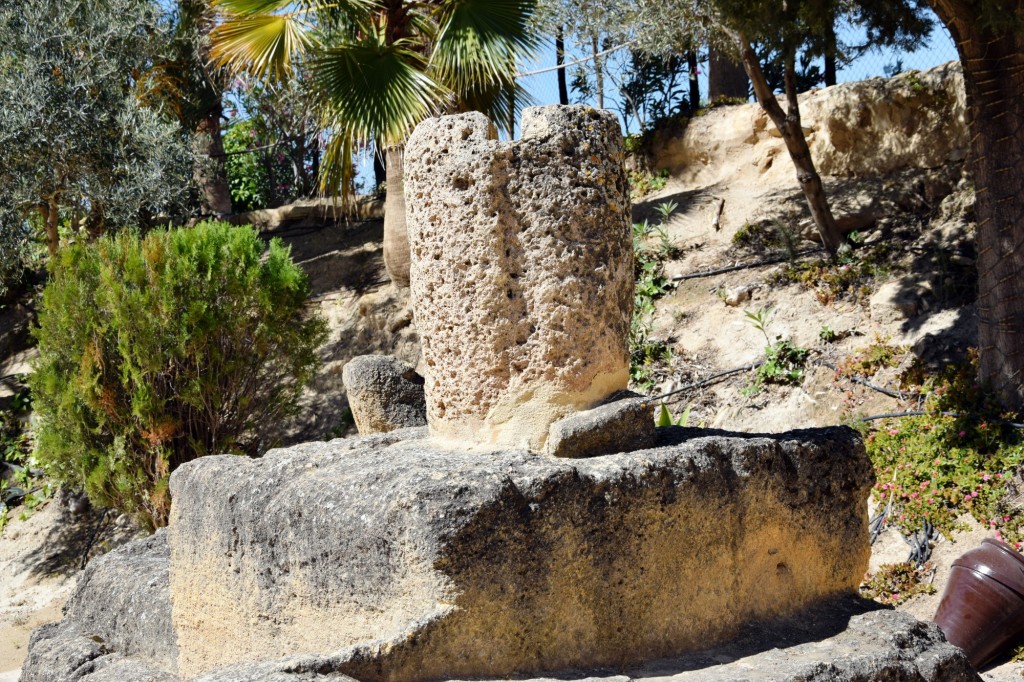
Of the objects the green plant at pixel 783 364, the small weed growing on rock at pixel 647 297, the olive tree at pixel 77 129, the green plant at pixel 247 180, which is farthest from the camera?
the green plant at pixel 247 180

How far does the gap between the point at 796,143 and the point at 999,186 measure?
2.39 meters

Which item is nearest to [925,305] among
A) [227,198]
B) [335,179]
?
[335,179]

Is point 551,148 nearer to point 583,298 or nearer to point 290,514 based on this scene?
point 583,298

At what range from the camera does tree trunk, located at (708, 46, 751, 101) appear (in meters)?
12.5

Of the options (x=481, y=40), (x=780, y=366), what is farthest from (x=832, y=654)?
(x=481, y=40)

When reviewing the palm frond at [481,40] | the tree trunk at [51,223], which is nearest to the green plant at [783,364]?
the palm frond at [481,40]

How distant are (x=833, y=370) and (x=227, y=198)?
34.5 feet

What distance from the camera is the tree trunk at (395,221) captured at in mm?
11008

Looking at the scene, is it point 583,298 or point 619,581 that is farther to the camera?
point 583,298

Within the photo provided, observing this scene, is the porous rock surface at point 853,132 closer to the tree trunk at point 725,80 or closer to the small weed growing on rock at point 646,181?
the small weed growing on rock at point 646,181

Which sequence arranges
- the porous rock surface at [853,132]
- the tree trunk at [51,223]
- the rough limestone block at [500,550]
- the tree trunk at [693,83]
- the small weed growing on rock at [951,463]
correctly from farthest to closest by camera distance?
1. the tree trunk at [693,83]
2. the tree trunk at [51,223]
3. the porous rock surface at [853,132]
4. the small weed growing on rock at [951,463]
5. the rough limestone block at [500,550]

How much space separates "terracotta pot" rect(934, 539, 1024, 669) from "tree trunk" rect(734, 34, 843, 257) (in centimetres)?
447

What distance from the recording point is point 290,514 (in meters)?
3.21

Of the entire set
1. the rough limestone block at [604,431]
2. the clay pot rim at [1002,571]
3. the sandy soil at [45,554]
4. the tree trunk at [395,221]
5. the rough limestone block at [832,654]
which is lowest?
the sandy soil at [45,554]
